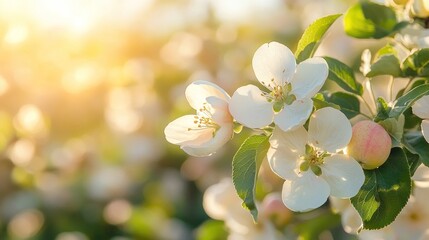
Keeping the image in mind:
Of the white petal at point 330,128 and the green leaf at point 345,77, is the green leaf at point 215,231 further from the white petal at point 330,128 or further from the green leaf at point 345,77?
the white petal at point 330,128

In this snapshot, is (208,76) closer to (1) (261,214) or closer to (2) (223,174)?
(2) (223,174)

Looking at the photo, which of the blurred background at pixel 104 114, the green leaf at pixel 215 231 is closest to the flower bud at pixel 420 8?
the green leaf at pixel 215 231

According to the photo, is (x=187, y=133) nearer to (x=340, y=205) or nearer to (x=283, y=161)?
(x=283, y=161)

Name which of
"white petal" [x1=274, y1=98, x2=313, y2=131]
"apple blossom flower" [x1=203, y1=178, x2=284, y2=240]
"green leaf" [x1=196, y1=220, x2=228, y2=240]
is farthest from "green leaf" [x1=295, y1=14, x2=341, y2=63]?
"green leaf" [x1=196, y1=220, x2=228, y2=240]

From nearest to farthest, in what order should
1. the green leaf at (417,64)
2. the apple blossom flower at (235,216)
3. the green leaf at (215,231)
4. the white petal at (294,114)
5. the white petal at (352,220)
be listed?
the white petal at (294,114) → the green leaf at (417,64) → the white petal at (352,220) → the apple blossom flower at (235,216) → the green leaf at (215,231)

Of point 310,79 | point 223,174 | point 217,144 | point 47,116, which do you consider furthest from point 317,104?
point 47,116

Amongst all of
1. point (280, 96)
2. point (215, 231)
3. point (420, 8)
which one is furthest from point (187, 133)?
point (215, 231)

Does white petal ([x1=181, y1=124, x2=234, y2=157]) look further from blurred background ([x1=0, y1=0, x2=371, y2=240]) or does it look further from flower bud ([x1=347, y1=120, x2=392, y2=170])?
blurred background ([x1=0, y1=0, x2=371, y2=240])
